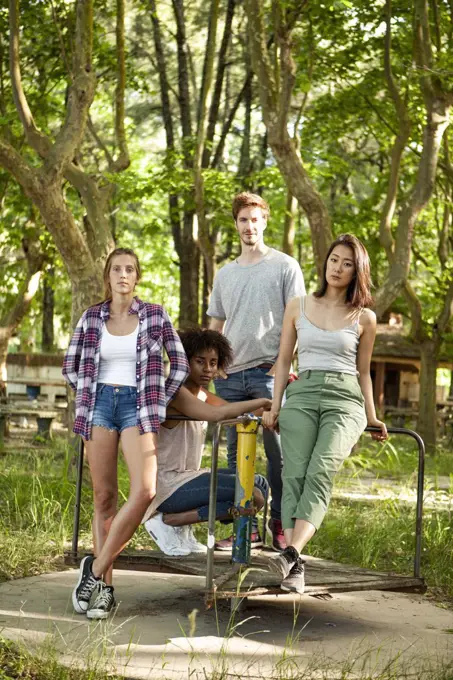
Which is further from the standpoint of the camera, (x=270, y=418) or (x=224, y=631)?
(x=270, y=418)

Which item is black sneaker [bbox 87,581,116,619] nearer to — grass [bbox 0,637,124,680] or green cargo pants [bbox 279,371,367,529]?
grass [bbox 0,637,124,680]

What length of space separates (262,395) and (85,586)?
5.28 feet

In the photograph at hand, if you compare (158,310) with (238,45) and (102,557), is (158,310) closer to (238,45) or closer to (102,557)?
(102,557)

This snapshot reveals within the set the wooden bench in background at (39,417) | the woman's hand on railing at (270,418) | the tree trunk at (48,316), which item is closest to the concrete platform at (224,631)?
the woman's hand on railing at (270,418)

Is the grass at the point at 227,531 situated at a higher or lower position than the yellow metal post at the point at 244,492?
lower

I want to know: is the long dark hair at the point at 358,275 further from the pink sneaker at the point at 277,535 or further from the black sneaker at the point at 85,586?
the black sneaker at the point at 85,586

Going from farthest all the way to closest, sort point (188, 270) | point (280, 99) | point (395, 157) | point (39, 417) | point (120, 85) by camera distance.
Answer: point (188, 270), point (39, 417), point (395, 157), point (120, 85), point (280, 99)

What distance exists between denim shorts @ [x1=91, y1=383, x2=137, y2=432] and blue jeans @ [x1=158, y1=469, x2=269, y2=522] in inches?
23.6

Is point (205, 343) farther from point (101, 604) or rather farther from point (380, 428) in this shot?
point (101, 604)

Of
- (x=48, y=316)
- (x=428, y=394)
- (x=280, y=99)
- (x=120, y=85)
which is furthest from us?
(x=48, y=316)

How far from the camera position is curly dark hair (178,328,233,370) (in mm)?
6398

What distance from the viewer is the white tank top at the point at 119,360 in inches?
236

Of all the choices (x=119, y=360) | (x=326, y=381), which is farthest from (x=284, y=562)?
(x=119, y=360)

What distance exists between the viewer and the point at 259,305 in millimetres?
6836
